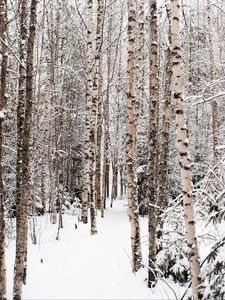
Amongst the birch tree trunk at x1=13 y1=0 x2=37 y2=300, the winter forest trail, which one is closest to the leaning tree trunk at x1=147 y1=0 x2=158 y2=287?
the winter forest trail

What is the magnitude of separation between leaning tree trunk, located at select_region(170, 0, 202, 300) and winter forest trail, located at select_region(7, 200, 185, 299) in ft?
5.05

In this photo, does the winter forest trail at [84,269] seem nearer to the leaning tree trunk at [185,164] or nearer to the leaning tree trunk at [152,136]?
the leaning tree trunk at [152,136]

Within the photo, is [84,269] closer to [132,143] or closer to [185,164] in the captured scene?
[132,143]

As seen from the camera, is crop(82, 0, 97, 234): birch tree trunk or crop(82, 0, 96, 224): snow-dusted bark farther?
crop(82, 0, 96, 224): snow-dusted bark

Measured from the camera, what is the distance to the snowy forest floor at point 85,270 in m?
7.71

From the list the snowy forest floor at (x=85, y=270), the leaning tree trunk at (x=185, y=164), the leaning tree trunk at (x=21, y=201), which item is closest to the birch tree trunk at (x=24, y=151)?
the leaning tree trunk at (x=21, y=201)

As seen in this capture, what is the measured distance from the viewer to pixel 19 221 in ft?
23.7

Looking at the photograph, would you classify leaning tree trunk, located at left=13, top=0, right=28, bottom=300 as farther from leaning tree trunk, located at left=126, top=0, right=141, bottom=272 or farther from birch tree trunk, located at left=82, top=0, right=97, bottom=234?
birch tree trunk, located at left=82, top=0, right=97, bottom=234

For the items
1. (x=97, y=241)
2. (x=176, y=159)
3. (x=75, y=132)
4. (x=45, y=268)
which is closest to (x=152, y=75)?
(x=45, y=268)

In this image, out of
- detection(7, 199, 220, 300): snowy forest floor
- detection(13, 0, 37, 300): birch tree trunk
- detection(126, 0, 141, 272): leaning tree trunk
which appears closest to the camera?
detection(13, 0, 37, 300): birch tree trunk

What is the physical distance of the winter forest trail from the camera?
7.77 meters

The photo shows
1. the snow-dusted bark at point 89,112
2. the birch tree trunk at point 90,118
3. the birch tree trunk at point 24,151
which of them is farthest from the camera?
the snow-dusted bark at point 89,112

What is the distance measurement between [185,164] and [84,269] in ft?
17.0

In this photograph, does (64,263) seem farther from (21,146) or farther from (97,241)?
(21,146)
